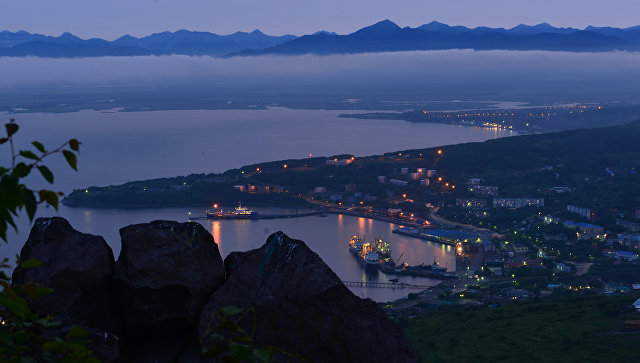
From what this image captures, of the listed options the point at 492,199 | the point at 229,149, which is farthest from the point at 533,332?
the point at 229,149

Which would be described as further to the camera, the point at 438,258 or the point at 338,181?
the point at 338,181

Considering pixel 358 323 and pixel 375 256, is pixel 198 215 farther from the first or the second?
pixel 358 323

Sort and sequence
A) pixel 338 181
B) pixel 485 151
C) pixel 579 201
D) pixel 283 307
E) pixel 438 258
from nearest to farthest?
pixel 283 307 < pixel 438 258 < pixel 579 201 < pixel 338 181 < pixel 485 151

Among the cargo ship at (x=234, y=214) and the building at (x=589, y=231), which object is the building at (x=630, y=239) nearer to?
the building at (x=589, y=231)

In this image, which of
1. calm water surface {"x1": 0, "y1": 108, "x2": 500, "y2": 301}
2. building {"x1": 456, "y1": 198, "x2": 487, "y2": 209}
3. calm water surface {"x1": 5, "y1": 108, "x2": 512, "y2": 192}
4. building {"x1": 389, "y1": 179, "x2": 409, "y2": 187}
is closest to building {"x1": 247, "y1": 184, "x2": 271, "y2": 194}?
calm water surface {"x1": 0, "y1": 108, "x2": 500, "y2": 301}

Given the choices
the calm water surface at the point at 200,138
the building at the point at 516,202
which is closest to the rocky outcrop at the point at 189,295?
the building at the point at 516,202

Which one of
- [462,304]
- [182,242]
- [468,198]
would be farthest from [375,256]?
[182,242]

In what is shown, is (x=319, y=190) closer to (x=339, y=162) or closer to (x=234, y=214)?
(x=339, y=162)

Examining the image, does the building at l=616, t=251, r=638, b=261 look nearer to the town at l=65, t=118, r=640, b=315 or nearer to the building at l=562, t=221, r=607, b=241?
the town at l=65, t=118, r=640, b=315
